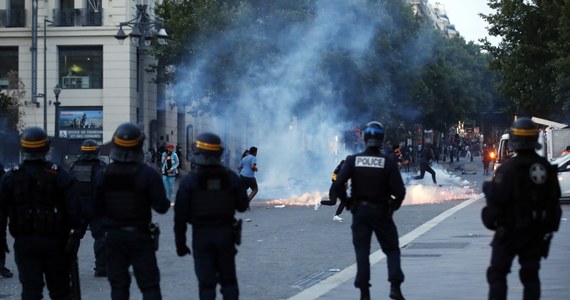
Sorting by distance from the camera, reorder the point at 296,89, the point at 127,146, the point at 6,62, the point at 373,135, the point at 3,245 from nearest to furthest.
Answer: the point at 127,146 → the point at 3,245 → the point at 373,135 → the point at 296,89 → the point at 6,62

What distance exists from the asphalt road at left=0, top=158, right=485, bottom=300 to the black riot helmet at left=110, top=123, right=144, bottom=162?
3236mm

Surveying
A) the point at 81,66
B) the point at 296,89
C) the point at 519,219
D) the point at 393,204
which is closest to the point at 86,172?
the point at 393,204

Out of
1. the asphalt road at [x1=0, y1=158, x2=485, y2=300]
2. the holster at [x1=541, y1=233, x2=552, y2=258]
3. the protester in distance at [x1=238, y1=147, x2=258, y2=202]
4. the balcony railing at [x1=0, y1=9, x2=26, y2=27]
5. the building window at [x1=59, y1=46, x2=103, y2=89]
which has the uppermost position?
the balcony railing at [x1=0, y1=9, x2=26, y2=27]

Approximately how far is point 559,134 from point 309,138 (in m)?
18.7

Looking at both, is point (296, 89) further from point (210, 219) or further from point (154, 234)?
point (154, 234)

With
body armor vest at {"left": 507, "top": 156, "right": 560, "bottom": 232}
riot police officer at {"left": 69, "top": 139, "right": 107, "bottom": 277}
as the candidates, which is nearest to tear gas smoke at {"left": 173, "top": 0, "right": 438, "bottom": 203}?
riot police officer at {"left": 69, "top": 139, "right": 107, "bottom": 277}

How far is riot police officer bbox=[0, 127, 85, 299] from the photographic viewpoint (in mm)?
9273

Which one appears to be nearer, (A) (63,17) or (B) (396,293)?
(B) (396,293)

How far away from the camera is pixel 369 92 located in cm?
5691

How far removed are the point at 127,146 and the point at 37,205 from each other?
873 mm

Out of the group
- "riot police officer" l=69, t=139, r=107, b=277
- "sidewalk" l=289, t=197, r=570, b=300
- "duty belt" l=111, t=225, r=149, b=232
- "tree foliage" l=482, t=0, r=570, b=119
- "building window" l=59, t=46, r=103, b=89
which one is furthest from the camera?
"building window" l=59, t=46, r=103, b=89

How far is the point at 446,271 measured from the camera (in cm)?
1421

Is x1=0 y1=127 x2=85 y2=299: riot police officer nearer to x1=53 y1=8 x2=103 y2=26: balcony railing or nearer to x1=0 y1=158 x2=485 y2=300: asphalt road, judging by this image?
x1=0 y1=158 x2=485 y2=300: asphalt road

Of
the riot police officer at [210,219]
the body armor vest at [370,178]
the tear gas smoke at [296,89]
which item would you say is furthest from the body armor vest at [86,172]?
the tear gas smoke at [296,89]
